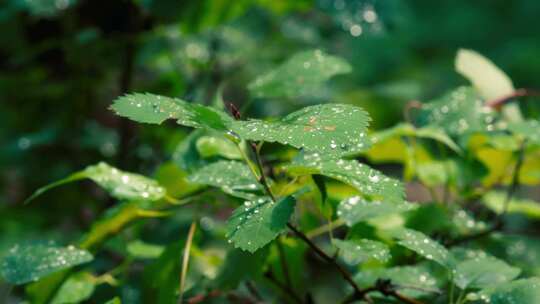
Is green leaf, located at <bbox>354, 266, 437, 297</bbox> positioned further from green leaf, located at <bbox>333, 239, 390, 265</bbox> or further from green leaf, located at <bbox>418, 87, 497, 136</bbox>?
green leaf, located at <bbox>418, 87, 497, 136</bbox>

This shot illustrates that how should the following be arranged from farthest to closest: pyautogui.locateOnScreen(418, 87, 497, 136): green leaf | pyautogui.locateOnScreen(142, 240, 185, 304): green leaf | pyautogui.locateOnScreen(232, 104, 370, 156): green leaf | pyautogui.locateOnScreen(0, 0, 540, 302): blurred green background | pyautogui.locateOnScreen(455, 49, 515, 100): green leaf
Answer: pyautogui.locateOnScreen(0, 0, 540, 302): blurred green background, pyautogui.locateOnScreen(455, 49, 515, 100): green leaf, pyautogui.locateOnScreen(418, 87, 497, 136): green leaf, pyautogui.locateOnScreen(142, 240, 185, 304): green leaf, pyautogui.locateOnScreen(232, 104, 370, 156): green leaf

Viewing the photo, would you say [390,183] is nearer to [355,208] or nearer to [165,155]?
[355,208]

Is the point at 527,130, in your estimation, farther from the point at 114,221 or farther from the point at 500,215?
the point at 114,221

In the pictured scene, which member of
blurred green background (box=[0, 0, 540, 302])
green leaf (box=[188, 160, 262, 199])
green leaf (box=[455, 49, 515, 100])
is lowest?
blurred green background (box=[0, 0, 540, 302])

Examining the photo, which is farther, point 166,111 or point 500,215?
point 500,215

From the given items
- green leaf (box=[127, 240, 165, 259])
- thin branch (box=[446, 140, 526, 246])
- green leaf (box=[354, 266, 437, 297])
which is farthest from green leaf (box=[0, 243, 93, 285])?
thin branch (box=[446, 140, 526, 246])

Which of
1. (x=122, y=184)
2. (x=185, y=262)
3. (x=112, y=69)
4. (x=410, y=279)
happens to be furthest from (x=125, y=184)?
(x=112, y=69)

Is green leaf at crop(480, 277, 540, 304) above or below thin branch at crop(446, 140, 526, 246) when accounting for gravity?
above

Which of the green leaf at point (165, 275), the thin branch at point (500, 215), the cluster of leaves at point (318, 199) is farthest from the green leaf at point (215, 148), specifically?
the thin branch at point (500, 215)
